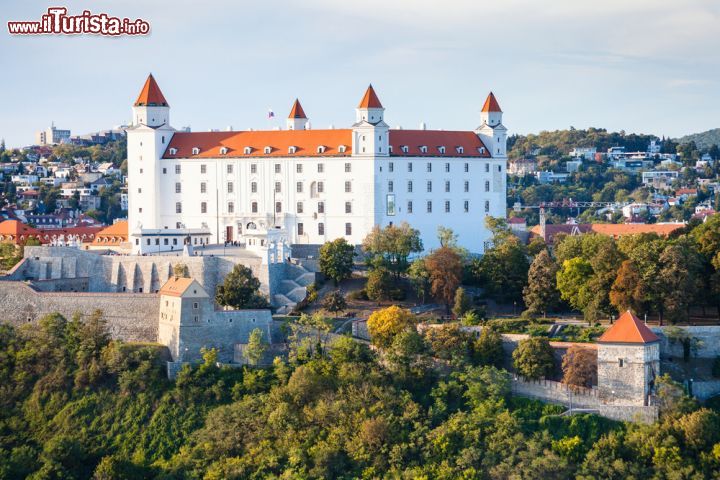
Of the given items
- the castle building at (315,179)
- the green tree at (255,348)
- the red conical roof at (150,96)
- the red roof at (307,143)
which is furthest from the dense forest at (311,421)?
the red conical roof at (150,96)

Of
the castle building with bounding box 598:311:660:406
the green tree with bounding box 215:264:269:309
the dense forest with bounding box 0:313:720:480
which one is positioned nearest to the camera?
the dense forest with bounding box 0:313:720:480

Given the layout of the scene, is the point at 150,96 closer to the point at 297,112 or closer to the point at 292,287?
the point at 297,112

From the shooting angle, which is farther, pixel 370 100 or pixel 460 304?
pixel 370 100

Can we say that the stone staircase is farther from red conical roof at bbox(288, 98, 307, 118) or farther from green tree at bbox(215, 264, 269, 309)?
red conical roof at bbox(288, 98, 307, 118)

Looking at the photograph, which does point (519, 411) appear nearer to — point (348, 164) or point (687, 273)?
point (687, 273)


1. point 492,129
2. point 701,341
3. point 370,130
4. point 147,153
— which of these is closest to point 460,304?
point 701,341

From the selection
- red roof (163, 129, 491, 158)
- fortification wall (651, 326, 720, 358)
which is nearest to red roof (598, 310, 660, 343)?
fortification wall (651, 326, 720, 358)

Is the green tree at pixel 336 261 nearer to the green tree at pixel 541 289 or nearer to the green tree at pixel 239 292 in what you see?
the green tree at pixel 239 292
